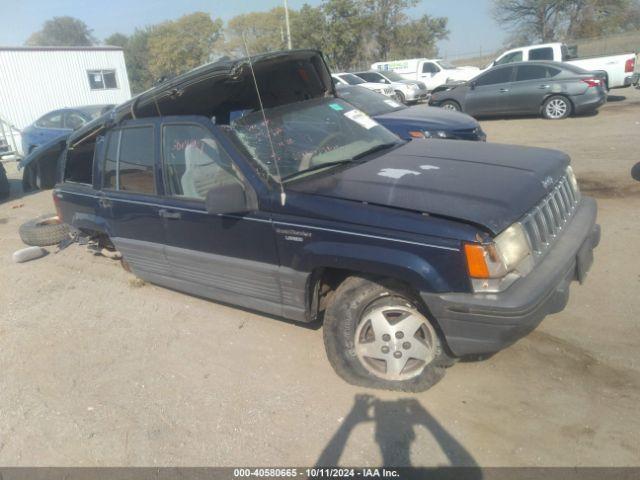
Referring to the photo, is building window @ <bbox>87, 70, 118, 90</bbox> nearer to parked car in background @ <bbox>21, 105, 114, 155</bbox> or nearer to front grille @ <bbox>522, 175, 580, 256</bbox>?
parked car in background @ <bbox>21, 105, 114, 155</bbox>

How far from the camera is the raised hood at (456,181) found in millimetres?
2785

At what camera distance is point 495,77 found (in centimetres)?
1340

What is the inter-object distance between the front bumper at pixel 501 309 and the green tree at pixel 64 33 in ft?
274

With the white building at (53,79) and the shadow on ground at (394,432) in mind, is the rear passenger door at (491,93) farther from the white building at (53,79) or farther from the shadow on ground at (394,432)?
the white building at (53,79)

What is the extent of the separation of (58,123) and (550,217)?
1375 centimetres

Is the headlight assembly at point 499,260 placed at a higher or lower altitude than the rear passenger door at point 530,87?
lower

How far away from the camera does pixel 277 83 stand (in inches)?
169

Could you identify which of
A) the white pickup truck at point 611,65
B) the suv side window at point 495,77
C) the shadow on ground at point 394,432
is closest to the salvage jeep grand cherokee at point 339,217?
the shadow on ground at point 394,432

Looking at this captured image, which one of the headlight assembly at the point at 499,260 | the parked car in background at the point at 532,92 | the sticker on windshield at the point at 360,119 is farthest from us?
the parked car in background at the point at 532,92

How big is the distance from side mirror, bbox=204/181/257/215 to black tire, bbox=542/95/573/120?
11.7 metres

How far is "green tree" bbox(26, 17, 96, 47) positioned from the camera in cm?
7412

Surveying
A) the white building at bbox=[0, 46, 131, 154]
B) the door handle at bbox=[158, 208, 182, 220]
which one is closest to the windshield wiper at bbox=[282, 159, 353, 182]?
the door handle at bbox=[158, 208, 182, 220]

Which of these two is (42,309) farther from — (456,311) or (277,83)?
(456,311)

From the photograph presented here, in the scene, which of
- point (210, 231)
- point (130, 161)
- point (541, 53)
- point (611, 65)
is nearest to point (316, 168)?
point (210, 231)
